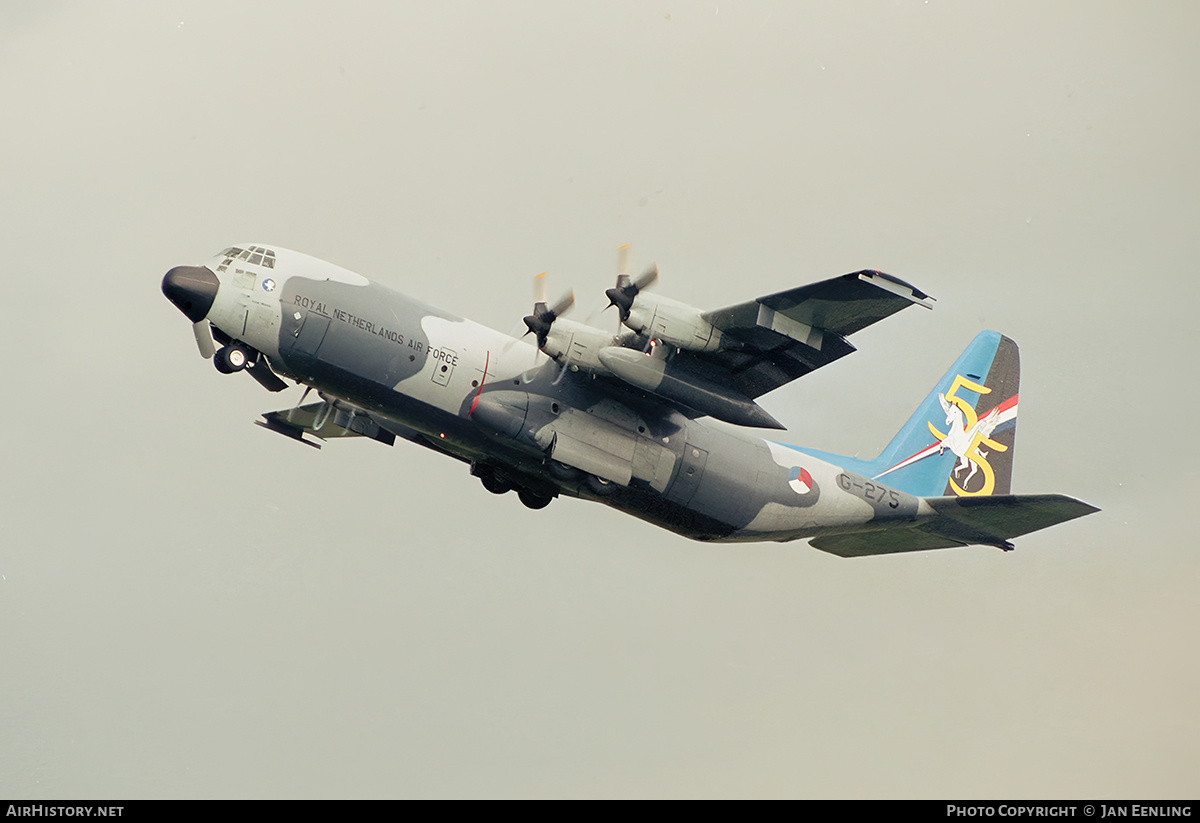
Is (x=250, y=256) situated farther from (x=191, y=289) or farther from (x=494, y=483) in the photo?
(x=494, y=483)

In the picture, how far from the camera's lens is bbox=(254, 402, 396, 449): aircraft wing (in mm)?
19875

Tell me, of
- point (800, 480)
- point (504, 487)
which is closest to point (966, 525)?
point (800, 480)

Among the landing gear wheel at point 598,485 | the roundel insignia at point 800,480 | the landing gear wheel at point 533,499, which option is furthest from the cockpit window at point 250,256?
the roundel insignia at point 800,480

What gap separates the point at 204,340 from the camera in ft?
56.4

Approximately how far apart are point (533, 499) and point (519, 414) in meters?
2.80

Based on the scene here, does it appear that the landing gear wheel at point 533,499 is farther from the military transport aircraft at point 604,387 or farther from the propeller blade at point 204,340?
the propeller blade at point 204,340

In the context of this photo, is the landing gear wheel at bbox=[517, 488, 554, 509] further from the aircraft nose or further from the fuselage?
the aircraft nose

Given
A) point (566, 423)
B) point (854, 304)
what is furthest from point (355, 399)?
point (854, 304)

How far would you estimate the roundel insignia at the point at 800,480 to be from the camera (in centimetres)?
2044

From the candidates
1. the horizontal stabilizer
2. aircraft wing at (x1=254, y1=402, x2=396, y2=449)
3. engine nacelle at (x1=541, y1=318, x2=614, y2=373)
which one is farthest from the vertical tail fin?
aircraft wing at (x1=254, y1=402, x2=396, y2=449)

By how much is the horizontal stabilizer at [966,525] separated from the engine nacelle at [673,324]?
5.81m

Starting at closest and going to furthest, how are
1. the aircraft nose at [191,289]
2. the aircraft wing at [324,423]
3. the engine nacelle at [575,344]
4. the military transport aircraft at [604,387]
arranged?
the aircraft nose at [191,289] < the military transport aircraft at [604,387] < the engine nacelle at [575,344] < the aircraft wing at [324,423]

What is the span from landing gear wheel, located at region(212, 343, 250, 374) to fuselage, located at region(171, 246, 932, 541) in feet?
0.88

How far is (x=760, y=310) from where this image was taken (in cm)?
1700
